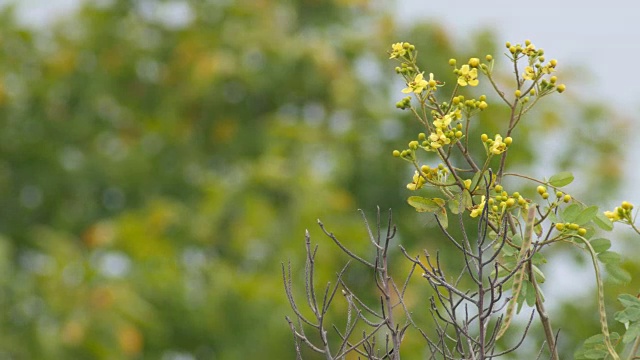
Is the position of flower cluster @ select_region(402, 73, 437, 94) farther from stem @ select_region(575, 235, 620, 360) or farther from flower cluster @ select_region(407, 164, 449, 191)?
stem @ select_region(575, 235, 620, 360)

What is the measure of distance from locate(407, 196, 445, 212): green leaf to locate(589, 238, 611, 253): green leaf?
25cm

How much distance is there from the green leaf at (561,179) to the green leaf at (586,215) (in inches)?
3.2

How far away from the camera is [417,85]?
6.15ft

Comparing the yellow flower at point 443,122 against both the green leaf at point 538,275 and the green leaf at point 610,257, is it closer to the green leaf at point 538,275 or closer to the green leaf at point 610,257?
the green leaf at point 538,275

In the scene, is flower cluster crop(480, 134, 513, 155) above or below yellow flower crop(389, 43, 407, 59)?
below

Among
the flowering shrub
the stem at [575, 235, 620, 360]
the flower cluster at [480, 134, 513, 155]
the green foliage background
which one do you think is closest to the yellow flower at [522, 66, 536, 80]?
the flowering shrub

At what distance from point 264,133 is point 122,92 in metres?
2.04

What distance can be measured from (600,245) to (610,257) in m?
0.02

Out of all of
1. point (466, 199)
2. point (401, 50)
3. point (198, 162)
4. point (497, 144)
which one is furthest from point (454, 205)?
point (198, 162)

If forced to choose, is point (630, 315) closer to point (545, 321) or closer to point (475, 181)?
point (545, 321)

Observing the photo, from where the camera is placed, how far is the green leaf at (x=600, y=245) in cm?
202

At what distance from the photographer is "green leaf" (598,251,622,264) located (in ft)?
6.64

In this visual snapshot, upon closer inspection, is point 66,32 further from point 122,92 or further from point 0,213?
point 0,213

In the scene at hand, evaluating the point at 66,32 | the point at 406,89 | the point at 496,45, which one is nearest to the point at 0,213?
the point at 66,32
